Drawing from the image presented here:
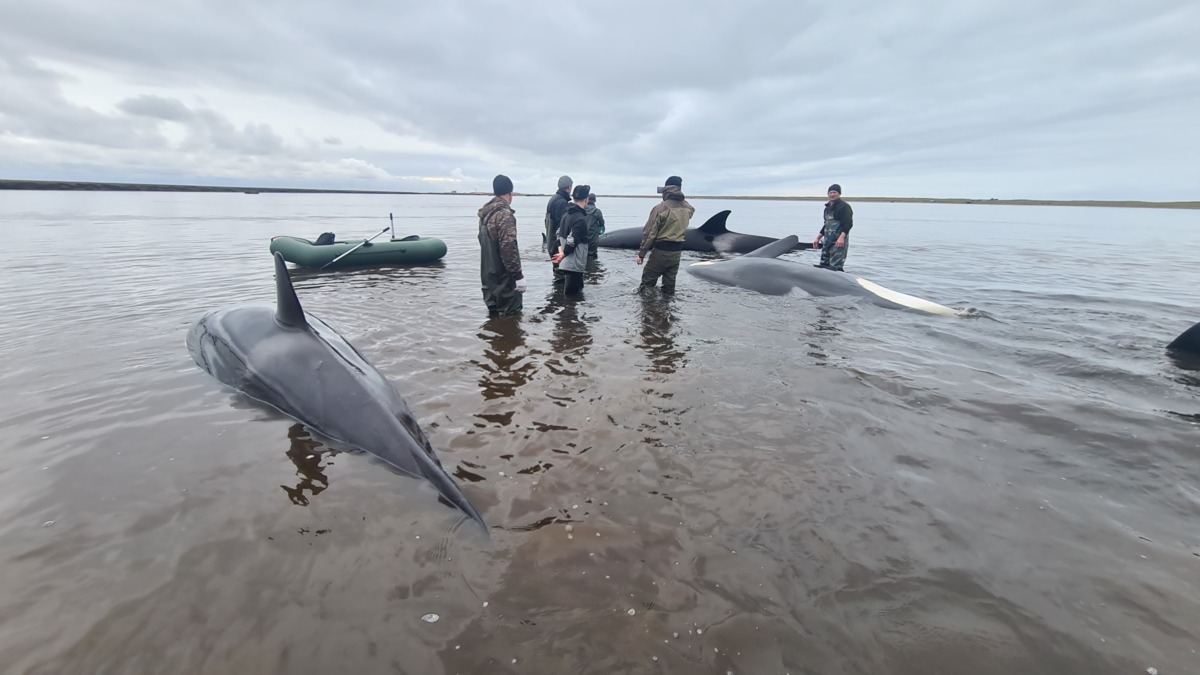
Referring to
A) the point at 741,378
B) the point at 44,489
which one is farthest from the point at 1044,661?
the point at 44,489

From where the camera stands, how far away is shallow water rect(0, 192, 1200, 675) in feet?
9.93

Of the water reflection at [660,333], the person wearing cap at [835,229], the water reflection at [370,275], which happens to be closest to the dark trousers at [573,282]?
Result: the water reflection at [660,333]

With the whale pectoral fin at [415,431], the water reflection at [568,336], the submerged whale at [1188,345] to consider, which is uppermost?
the submerged whale at [1188,345]

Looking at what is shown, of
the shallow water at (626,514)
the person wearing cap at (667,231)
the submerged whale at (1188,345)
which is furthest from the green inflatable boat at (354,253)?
the submerged whale at (1188,345)

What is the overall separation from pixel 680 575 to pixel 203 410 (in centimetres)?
581

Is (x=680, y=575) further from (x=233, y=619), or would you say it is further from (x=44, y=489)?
(x=44, y=489)

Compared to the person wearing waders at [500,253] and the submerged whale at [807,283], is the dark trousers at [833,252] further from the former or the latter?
the person wearing waders at [500,253]

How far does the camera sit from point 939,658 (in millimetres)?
2939

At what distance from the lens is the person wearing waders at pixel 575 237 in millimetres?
11117

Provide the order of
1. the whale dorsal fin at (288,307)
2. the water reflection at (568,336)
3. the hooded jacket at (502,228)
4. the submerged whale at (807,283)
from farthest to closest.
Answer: the submerged whale at (807,283), the hooded jacket at (502,228), the water reflection at (568,336), the whale dorsal fin at (288,307)

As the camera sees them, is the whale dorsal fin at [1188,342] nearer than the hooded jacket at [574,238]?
Yes

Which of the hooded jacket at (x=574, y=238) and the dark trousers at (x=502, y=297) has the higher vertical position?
the hooded jacket at (x=574, y=238)

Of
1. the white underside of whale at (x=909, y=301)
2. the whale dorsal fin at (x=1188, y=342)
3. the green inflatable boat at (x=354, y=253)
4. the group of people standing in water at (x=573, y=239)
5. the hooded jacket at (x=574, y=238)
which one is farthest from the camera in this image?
the green inflatable boat at (x=354, y=253)

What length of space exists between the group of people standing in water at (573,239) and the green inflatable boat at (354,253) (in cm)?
542
